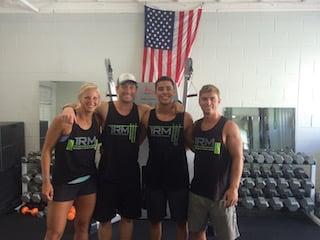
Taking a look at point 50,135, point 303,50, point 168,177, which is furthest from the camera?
point 303,50

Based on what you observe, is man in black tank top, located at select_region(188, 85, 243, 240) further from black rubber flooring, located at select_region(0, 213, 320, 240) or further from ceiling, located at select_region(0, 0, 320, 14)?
ceiling, located at select_region(0, 0, 320, 14)

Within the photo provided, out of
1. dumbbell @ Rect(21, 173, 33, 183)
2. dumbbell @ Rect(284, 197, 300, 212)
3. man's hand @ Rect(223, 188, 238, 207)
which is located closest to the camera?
man's hand @ Rect(223, 188, 238, 207)

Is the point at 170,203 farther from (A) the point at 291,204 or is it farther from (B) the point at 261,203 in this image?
(A) the point at 291,204

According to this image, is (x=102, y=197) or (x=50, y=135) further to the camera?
(x=102, y=197)

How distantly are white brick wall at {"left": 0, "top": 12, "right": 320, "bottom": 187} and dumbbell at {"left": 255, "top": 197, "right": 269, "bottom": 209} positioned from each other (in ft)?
3.39


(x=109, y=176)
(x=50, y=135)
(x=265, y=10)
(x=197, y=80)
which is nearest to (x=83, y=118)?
(x=50, y=135)

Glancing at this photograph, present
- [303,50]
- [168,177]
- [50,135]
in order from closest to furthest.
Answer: [50,135] → [168,177] → [303,50]

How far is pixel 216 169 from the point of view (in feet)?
6.22

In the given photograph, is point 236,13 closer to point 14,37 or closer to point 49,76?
point 49,76

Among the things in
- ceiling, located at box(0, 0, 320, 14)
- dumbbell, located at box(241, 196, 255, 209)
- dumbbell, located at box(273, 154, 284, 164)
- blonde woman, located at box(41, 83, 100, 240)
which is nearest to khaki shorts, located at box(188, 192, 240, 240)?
blonde woman, located at box(41, 83, 100, 240)

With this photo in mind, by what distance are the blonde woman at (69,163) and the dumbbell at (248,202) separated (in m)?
1.89

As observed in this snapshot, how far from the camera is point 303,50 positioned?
3742mm

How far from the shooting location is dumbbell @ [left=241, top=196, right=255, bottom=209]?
125 inches

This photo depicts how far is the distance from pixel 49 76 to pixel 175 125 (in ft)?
8.41
